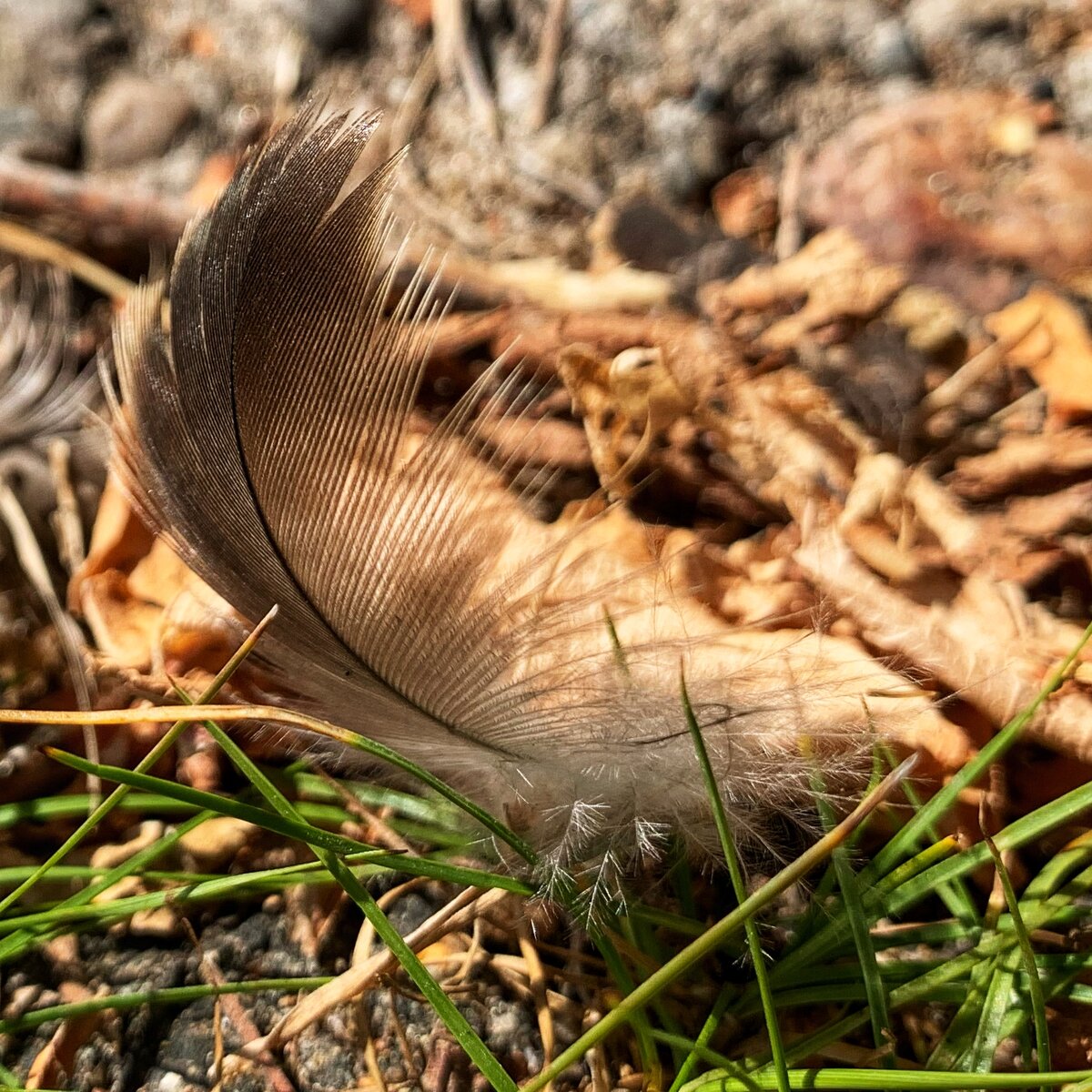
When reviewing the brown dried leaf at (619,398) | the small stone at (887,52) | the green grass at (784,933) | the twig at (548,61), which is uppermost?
the twig at (548,61)

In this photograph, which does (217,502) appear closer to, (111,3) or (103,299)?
(103,299)

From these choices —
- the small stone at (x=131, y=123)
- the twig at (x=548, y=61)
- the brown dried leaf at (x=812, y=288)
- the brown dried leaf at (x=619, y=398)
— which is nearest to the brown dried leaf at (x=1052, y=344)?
the brown dried leaf at (x=812, y=288)

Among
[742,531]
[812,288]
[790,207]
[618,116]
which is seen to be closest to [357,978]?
[742,531]

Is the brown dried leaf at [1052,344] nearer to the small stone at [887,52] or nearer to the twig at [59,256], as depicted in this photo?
the small stone at [887,52]

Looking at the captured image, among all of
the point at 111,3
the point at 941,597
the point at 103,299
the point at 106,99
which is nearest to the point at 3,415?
the point at 103,299

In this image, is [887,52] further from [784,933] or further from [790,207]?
[784,933]

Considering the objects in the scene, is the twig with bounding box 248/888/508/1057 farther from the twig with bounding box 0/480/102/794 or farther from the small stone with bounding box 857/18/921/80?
the small stone with bounding box 857/18/921/80

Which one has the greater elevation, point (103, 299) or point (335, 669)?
point (103, 299)
